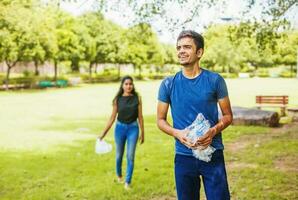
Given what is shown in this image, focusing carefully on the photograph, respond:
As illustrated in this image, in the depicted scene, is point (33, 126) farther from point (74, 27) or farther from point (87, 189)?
point (74, 27)

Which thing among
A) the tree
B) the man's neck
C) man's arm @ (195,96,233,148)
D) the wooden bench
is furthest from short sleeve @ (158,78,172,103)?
the tree

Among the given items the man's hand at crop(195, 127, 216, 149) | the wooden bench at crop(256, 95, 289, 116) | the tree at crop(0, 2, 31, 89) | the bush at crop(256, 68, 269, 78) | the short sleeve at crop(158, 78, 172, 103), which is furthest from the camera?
the bush at crop(256, 68, 269, 78)

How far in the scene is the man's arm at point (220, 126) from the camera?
3943mm

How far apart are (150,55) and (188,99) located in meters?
74.7

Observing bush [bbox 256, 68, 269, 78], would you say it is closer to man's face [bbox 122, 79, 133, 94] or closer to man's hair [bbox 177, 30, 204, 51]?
man's face [bbox 122, 79, 133, 94]

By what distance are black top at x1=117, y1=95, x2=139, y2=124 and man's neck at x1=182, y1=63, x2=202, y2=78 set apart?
4.17 meters

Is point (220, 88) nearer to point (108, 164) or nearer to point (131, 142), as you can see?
point (131, 142)

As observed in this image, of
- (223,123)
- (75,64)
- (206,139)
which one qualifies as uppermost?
(223,123)

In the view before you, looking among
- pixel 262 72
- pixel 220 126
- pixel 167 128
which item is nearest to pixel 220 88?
pixel 220 126

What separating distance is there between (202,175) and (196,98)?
2.21 feet

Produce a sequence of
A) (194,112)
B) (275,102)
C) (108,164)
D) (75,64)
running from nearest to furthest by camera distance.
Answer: (194,112)
(108,164)
(275,102)
(75,64)

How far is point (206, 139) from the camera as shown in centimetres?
395

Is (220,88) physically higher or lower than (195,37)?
lower

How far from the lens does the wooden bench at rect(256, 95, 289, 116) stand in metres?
21.6
